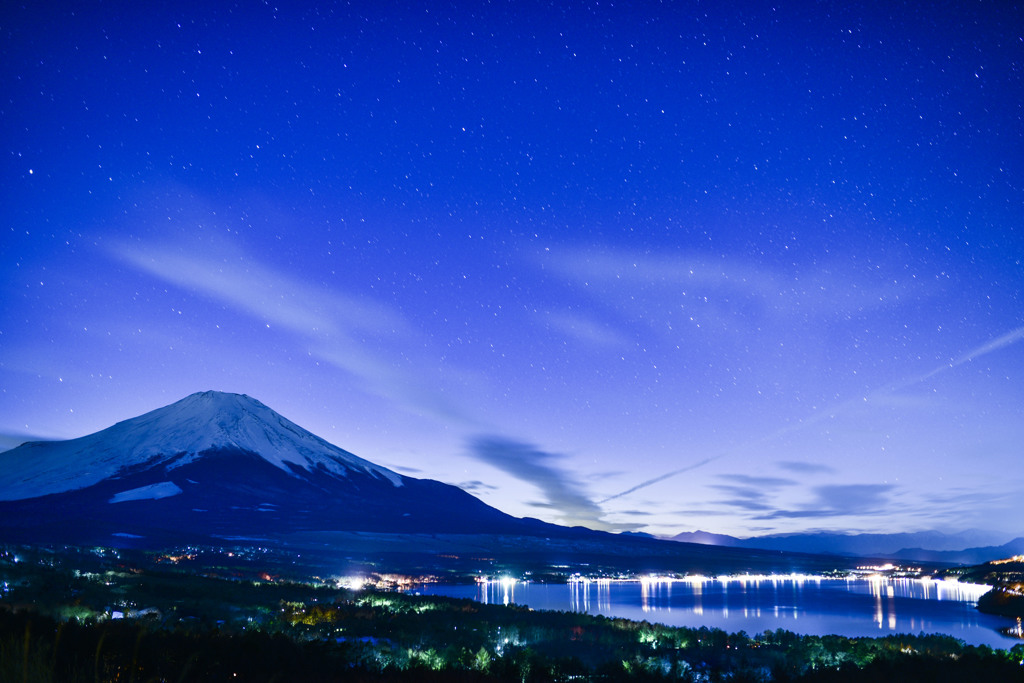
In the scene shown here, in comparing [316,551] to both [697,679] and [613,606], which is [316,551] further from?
[697,679]

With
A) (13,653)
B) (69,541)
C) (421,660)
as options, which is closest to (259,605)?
(421,660)

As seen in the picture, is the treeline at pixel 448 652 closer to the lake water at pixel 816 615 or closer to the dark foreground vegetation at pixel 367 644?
the dark foreground vegetation at pixel 367 644

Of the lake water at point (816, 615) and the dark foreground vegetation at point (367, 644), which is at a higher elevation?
the dark foreground vegetation at point (367, 644)

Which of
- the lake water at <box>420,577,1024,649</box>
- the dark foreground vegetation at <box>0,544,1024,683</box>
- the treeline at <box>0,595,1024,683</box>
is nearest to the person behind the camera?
the treeline at <box>0,595,1024,683</box>

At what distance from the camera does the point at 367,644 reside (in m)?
21.8

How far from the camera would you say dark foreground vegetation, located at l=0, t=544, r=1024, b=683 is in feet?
34.9

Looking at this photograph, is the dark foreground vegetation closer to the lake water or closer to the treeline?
the treeline

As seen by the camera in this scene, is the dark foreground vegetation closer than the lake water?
Yes

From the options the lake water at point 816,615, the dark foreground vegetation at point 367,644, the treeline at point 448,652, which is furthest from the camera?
the lake water at point 816,615

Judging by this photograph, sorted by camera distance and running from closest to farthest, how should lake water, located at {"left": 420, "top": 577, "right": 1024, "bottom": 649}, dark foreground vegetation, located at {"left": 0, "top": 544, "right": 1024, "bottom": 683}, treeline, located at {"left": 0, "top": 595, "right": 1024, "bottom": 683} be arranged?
treeline, located at {"left": 0, "top": 595, "right": 1024, "bottom": 683}, dark foreground vegetation, located at {"left": 0, "top": 544, "right": 1024, "bottom": 683}, lake water, located at {"left": 420, "top": 577, "right": 1024, "bottom": 649}

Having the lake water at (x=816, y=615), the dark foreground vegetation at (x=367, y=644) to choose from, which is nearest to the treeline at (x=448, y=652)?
the dark foreground vegetation at (x=367, y=644)

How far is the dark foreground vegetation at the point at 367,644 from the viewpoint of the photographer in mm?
10641

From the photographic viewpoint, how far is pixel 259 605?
1451 inches

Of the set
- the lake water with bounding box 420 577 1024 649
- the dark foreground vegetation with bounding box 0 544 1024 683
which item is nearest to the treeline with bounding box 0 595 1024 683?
the dark foreground vegetation with bounding box 0 544 1024 683
